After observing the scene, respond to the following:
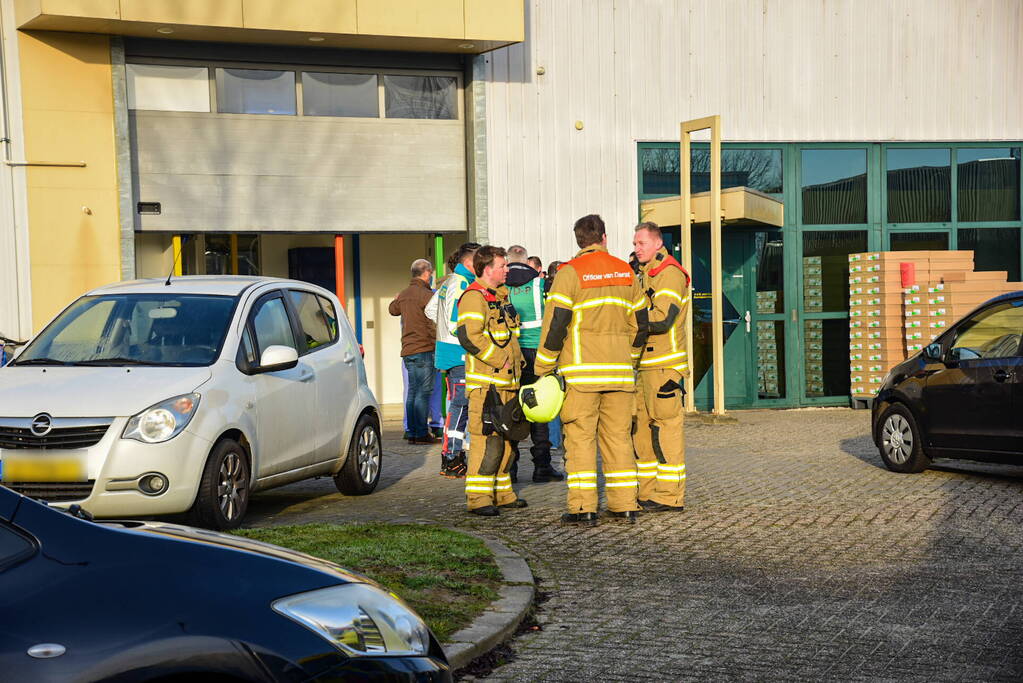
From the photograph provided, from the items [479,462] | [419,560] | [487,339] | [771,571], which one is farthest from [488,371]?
[771,571]

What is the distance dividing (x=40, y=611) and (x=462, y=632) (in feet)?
10.7

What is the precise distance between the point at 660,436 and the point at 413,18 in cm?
912

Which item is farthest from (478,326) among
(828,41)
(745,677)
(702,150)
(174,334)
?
(828,41)

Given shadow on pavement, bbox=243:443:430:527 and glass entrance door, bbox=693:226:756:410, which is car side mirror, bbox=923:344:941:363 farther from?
glass entrance door, bbox=693:226:756:410

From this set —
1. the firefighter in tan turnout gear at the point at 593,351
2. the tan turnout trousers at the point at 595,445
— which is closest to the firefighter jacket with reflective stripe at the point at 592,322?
the firefighter in tan turnout gear at the point at 593,351

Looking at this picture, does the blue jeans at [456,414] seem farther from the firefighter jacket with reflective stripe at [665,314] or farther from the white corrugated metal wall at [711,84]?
the white corrugated metal wall at [711,84]

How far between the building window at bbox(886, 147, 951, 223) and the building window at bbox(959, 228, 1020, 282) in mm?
541

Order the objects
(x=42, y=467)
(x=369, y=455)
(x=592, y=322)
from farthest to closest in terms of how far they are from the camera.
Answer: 1. (x=369, y=455)
2. (x=592, y=322)
3. (x=42, y=467)

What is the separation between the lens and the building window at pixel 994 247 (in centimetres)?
2014

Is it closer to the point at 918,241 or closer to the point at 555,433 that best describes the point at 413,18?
the point at 555,433

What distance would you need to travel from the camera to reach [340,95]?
57.8ft

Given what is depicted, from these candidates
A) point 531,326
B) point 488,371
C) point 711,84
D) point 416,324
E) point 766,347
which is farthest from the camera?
point 766,347

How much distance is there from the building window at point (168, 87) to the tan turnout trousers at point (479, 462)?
8934 millimetres

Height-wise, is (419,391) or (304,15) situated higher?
(304,15)
